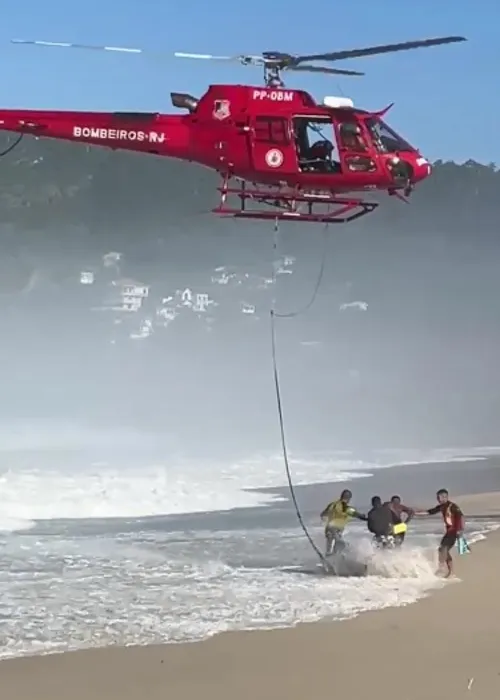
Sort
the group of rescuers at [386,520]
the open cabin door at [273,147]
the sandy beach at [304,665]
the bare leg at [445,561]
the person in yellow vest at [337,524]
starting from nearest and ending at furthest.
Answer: the sandy beach at [304,665] → the bare leg at [445,561] → the group of rescuers at [386,520] → the person in yellow vest at [337,524] → the open cabin door at [273,147]

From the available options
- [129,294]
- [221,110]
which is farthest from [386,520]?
[129,294]

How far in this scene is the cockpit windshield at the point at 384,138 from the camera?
13785 mm

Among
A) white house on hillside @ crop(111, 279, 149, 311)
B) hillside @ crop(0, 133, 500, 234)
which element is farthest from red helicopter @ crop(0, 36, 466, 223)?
hillside @ crop(0, 133, 500, 234)

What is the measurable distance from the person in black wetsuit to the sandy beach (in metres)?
2.29

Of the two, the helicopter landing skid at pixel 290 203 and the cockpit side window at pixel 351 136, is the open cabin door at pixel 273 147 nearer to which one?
the helicopter landing skid at pixel 290 203

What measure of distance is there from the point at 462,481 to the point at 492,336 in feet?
93.9

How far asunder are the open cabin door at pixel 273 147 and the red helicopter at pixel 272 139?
0.01 meters

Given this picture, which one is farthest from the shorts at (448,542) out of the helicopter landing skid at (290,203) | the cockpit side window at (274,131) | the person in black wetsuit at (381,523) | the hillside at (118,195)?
the hillside at (118,195)

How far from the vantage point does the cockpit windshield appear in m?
13.8

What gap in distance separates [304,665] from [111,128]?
7.56 meters

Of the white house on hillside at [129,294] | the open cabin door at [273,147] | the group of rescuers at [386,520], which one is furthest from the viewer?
the white house on hillside at [129,294]

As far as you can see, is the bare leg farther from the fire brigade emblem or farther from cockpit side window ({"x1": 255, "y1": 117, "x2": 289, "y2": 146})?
the fire brigade emblem

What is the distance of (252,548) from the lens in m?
14.2

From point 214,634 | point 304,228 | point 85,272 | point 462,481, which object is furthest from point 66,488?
point 304,228
